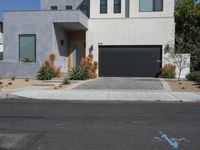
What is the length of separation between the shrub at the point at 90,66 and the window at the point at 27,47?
144 inches

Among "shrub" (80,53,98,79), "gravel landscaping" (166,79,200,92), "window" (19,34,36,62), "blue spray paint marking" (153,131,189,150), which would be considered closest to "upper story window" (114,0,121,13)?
"shrub" (80,53,98,79)

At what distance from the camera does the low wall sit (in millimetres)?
24641

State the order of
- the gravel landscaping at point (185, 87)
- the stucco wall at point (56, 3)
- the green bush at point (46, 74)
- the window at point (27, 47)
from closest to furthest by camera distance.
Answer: the gravel landscaping at point (185, 87) < the green bush at point (46, 74) < the window at point (27, 47) < the stucco wall at point (56, 3)

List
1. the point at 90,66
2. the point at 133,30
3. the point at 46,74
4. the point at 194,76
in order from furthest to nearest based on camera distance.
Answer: the point at 133,30 → the point at 90,66 → the point at 194,76 → the point at 46,74

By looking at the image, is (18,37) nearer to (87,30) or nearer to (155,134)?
(87,30)

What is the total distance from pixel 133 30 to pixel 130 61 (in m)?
2.46

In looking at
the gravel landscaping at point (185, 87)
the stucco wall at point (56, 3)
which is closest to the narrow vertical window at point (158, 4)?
the gravel landscaping at point (185, 87)

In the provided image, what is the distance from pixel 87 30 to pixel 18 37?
557cm

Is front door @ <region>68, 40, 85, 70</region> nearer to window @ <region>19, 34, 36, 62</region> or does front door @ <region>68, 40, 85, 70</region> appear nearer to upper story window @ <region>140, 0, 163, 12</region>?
window @ <region>19, 34, 36, 62</region>

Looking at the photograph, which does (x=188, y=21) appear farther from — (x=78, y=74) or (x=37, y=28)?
(x=37, y=28)

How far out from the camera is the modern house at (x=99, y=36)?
82.4 feet

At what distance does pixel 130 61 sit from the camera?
27.9 meters

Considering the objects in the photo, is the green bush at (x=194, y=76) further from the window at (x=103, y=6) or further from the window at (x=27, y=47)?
the window at (x=27, y=47)

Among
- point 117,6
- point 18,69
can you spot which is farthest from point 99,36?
point 18,69
